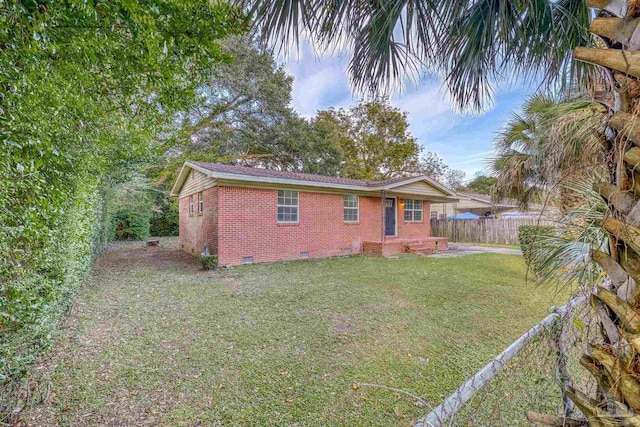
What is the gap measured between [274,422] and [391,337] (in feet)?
6.93

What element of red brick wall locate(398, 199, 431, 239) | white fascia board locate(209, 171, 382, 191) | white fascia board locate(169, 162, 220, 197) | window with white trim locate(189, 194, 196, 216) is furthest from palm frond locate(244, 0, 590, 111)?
red brick wall locate(398, 199, 431, 239)

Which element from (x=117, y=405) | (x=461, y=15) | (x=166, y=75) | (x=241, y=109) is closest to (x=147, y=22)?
(x=166, y=75)

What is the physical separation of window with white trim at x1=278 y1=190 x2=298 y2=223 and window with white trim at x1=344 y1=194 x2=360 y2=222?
2477 mm

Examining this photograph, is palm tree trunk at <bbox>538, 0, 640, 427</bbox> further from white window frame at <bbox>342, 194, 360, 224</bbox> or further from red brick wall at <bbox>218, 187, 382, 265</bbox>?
white window frame at <bbox>342, 194, 360, 224</bbox>

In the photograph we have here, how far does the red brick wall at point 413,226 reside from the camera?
14727 millimetres

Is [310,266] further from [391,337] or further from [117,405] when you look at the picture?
[117,405]

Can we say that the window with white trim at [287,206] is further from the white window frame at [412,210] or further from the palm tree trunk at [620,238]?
the palm tree trunk at [620,238]

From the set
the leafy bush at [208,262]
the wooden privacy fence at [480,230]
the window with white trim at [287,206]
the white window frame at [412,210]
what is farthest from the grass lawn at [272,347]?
the wooden privacy fence at [480,230]

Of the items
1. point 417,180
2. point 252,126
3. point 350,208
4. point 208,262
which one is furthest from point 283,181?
point 252,126

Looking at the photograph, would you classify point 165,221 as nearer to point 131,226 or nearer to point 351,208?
point 131,226

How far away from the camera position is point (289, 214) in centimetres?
1077

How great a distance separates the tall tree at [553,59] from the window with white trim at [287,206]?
769 cm

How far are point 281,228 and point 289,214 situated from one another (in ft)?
2.02

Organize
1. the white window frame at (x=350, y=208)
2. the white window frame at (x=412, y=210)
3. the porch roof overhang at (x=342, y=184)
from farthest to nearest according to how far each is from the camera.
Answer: the white window frame at (x=412, y=210) → the white window frame at (x=350, y=208) → the porch roof overhang at (x=342, y=184)
